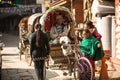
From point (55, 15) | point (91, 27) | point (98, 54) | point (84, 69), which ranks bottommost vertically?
point (84, 69)

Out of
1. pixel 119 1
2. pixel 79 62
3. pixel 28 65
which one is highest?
pixel 119 1

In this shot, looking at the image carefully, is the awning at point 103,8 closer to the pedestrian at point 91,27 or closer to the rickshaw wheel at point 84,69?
the pedestrian at point 91,27

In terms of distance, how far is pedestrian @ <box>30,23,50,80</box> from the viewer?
8.77m

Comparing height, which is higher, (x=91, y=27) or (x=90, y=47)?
(x=91, y=27)

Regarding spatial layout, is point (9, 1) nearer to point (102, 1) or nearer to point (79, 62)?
Result: point (102, 1)

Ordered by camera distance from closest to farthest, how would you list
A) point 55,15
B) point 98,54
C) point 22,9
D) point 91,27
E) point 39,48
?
point 39,48, point 98,54, point 91,27, point 55,15, point 22,9

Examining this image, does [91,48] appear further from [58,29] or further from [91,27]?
[58,29]

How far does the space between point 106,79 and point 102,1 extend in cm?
512

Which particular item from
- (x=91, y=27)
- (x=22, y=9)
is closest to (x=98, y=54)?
(x=91, y=27)

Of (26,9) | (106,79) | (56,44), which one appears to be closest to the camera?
(106,79)

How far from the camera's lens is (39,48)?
8.80 m

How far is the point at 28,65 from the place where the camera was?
46.3ft

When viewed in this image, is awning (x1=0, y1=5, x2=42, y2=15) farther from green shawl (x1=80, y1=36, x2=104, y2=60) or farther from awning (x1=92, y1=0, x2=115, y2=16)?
green shawl (x1=80, y1=36, x2=104, y2=60)

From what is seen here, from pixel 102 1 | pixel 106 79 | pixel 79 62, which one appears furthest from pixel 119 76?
pixel 102 1
